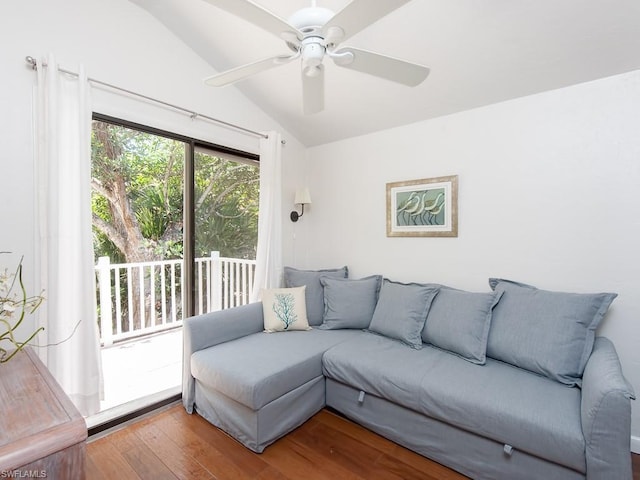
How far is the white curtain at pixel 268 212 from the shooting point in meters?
3.01

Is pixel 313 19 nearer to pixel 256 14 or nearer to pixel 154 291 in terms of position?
pixel 256 14

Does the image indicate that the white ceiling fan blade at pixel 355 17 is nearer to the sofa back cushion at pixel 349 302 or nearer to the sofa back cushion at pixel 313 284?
the sofa back cushion at pixel 349 302

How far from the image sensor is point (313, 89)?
167cm

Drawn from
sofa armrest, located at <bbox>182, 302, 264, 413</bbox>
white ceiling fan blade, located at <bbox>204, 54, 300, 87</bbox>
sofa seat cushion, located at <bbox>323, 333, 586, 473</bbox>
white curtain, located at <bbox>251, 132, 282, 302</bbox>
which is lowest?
sofa seat cushion, located at <bbox>323, 333, 586, 473</bbox>

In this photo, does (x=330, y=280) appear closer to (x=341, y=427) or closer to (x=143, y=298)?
(x=341, y=427)

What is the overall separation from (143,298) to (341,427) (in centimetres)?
242

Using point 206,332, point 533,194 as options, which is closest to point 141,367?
point 206,332

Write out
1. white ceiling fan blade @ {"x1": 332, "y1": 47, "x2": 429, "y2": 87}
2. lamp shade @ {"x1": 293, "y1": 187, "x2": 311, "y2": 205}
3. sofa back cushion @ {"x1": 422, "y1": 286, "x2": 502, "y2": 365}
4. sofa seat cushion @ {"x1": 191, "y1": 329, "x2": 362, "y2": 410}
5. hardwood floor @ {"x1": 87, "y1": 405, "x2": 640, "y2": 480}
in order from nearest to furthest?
white ceiling fan blade @ {"x1": 332, "y1": 47, "x2": 429, "y2": 87}
hardwood floor @ {"x1": 87, "y1": 405, "x2": 640, "y2": 480}
sofa seat cushion @ {"x1": 191, "y1": 329, "x2": 362, "y2": 410}
sofa back cushion @ {"x1": 422, "y1": 286, "x2": 502, "y2": 365}
lamp shade @ {"x1": 293, "y1": 187, "x2": 311, "y2": 205}

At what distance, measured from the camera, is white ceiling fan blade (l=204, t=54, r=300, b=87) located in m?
1.44

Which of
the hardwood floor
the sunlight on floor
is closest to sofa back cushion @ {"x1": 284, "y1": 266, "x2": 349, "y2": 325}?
the hardwood floor

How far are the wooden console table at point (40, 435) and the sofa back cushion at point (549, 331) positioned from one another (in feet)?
7.00

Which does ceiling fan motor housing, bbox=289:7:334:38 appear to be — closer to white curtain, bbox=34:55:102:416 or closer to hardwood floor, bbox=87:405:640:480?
white curtain, bbox=34:55:102:416

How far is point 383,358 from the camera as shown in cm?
212

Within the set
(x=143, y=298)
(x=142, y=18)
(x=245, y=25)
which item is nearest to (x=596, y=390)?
(x=245, y=25)
